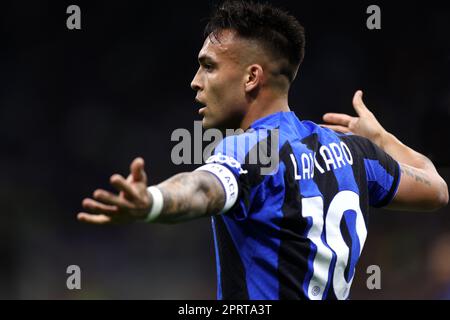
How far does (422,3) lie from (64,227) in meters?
4.66

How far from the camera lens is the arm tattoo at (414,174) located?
3.54 metres

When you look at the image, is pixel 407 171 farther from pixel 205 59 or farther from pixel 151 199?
pixel 151 199

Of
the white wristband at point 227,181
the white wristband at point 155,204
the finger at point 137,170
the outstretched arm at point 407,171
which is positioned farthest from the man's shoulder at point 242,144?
the outstretched arm at point 407,171

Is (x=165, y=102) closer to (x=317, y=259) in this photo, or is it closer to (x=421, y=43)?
(x=421, y=43)

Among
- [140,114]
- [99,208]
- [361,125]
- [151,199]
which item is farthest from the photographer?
[140,114]

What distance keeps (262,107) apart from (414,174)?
91 cm

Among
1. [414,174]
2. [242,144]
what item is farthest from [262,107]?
[414,174]

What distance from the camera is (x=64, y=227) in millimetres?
7809

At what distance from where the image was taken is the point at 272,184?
2779 mm

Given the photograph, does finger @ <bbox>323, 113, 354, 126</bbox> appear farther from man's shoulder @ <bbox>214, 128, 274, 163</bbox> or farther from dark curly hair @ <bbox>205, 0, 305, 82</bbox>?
man's shoulder @ <bbox>214, 128, 274, 163</bbox>

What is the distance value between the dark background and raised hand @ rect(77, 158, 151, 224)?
5570 millimetres

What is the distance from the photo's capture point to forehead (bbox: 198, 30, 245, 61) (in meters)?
3.26

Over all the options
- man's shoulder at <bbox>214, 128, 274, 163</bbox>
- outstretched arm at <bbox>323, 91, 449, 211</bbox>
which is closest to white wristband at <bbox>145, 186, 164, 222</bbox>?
man's shoulder at <bbox>214, 128, 274, 163</bbox>
